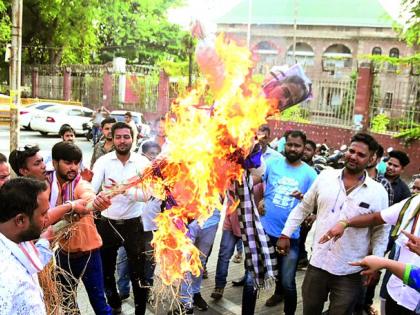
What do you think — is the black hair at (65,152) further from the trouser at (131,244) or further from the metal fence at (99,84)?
the metal fence at (99,84)

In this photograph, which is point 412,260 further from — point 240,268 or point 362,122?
point 362,122

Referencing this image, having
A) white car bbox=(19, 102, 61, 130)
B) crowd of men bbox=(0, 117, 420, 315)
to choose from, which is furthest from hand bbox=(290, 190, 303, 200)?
white car bbox=(19, 102, 61, 130)

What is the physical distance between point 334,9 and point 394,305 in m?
34.4

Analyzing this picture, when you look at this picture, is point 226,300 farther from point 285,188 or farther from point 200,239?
point 285,188

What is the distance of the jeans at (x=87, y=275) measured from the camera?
375 cm

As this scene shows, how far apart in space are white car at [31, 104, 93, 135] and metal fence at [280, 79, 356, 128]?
9.80 metres

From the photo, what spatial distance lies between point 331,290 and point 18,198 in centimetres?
274

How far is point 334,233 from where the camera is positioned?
3.54 meters

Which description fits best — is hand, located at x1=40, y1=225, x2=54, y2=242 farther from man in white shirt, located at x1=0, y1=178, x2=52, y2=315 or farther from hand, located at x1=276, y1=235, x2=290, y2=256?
hand, located at x1=276, y1=235, x2=290, y2=256

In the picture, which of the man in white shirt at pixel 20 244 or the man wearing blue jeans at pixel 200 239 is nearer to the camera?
the man in white shirt at pixel 20 244

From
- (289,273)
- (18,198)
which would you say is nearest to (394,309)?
(289,273)

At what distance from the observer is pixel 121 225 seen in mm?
4441

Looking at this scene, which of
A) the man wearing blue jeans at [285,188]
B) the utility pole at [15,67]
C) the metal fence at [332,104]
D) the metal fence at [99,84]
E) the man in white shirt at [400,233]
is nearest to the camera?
the man in white shirt at [400,233]

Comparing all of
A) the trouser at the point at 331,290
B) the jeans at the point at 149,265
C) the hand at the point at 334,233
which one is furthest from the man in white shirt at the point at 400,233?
the jeans at the point at 149,265
